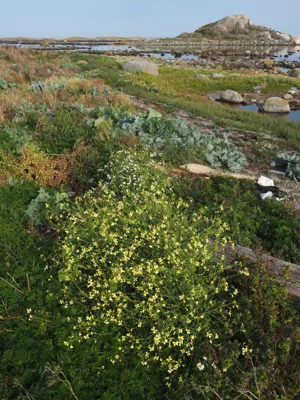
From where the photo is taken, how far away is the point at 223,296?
4.25 m

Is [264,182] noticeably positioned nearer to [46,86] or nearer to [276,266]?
[276,266]

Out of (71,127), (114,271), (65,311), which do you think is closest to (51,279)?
(65,311)

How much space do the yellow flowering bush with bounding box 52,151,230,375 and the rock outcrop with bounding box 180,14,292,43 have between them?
392 feet

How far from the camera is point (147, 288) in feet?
13.2

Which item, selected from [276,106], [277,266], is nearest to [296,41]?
[276,106]

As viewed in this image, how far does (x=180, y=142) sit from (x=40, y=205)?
15.1 ft

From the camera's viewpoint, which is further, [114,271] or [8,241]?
[8,241]

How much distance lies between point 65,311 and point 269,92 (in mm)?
30437

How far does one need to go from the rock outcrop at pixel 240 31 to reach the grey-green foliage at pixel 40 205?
118 metres

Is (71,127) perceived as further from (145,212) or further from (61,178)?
(145,212)

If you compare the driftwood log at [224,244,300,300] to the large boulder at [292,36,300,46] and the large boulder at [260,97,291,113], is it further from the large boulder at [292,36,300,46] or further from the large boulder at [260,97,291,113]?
the large boulder at [292,36,300,46]

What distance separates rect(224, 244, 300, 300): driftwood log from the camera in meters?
4.22

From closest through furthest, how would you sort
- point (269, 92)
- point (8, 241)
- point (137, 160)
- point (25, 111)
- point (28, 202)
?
1. point (8, 241)
2. point (28, 202)
3. point (137, 160)
4. point (25, 111)
5. point (269, 92)

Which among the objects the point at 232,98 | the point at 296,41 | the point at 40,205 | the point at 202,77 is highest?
the point at 296,41
